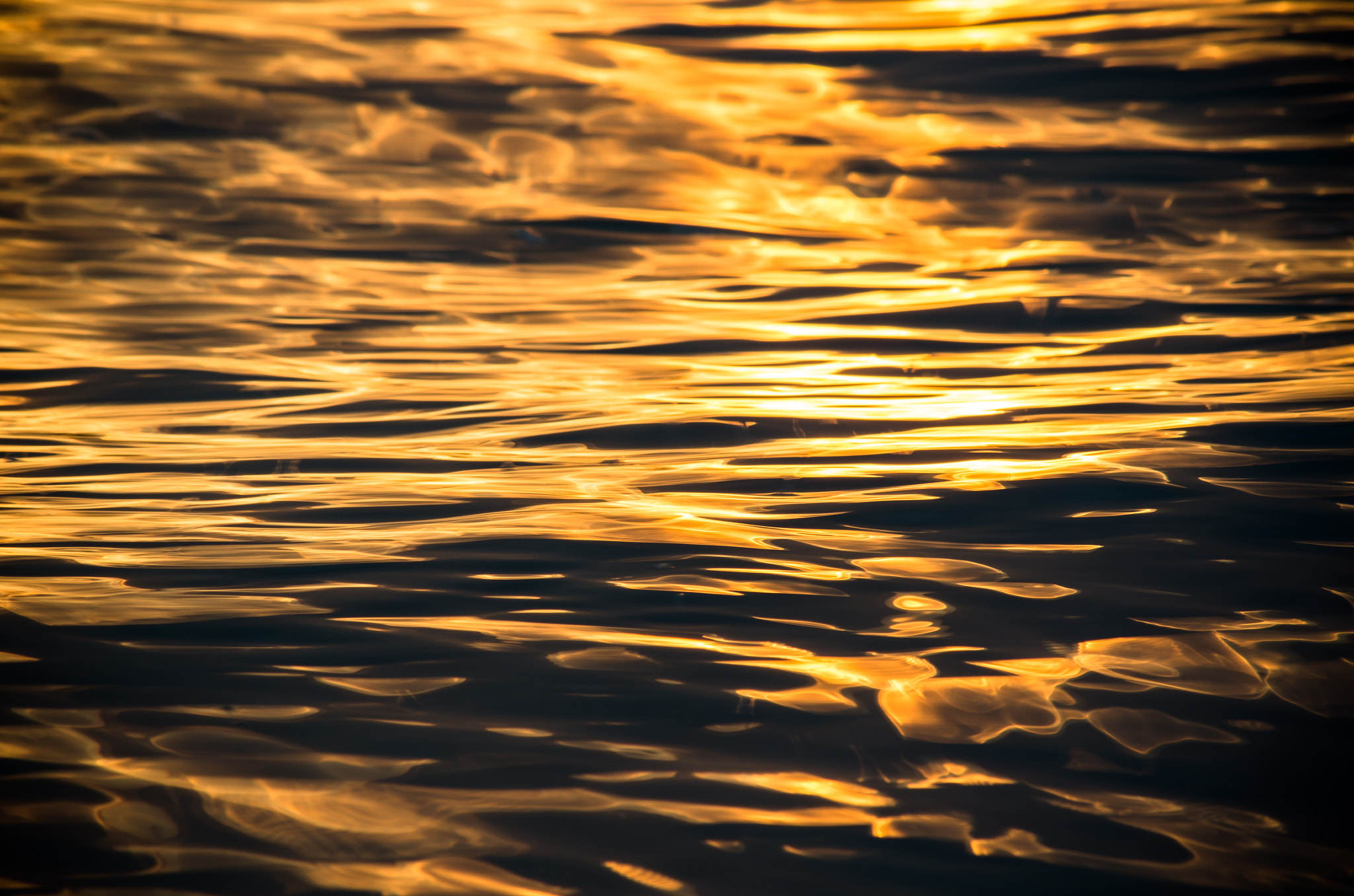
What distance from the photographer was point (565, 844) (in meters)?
0.89

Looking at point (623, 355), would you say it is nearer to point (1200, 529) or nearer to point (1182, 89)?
point (1200, 529)

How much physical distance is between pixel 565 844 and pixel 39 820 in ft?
1.54

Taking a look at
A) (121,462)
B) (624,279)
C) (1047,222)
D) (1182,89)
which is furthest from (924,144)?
(121,462)

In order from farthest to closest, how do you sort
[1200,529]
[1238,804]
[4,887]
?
[1200,529] < [1238,804] < [4,887]

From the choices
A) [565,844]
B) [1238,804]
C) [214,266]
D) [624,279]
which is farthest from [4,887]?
[214,266]

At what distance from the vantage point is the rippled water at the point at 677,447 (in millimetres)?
940

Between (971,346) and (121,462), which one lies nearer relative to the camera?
(121,462)

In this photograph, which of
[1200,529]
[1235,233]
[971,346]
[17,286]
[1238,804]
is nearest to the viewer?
[1238,804]

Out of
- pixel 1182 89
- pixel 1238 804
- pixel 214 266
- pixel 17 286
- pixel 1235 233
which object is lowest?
pixel 1238 804

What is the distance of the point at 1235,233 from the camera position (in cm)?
336

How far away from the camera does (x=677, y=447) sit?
6.21 ft

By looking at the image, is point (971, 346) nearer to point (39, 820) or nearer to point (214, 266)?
point (39, 820)

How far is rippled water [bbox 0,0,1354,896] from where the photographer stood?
94cm

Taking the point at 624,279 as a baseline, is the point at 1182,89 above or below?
above
